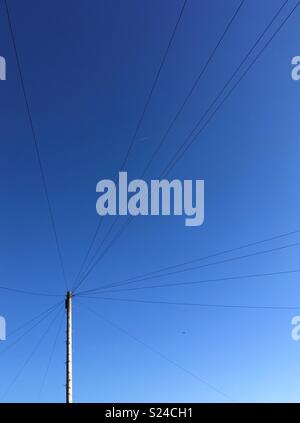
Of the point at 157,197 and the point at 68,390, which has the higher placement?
the point at 157,197

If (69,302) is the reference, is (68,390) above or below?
below
